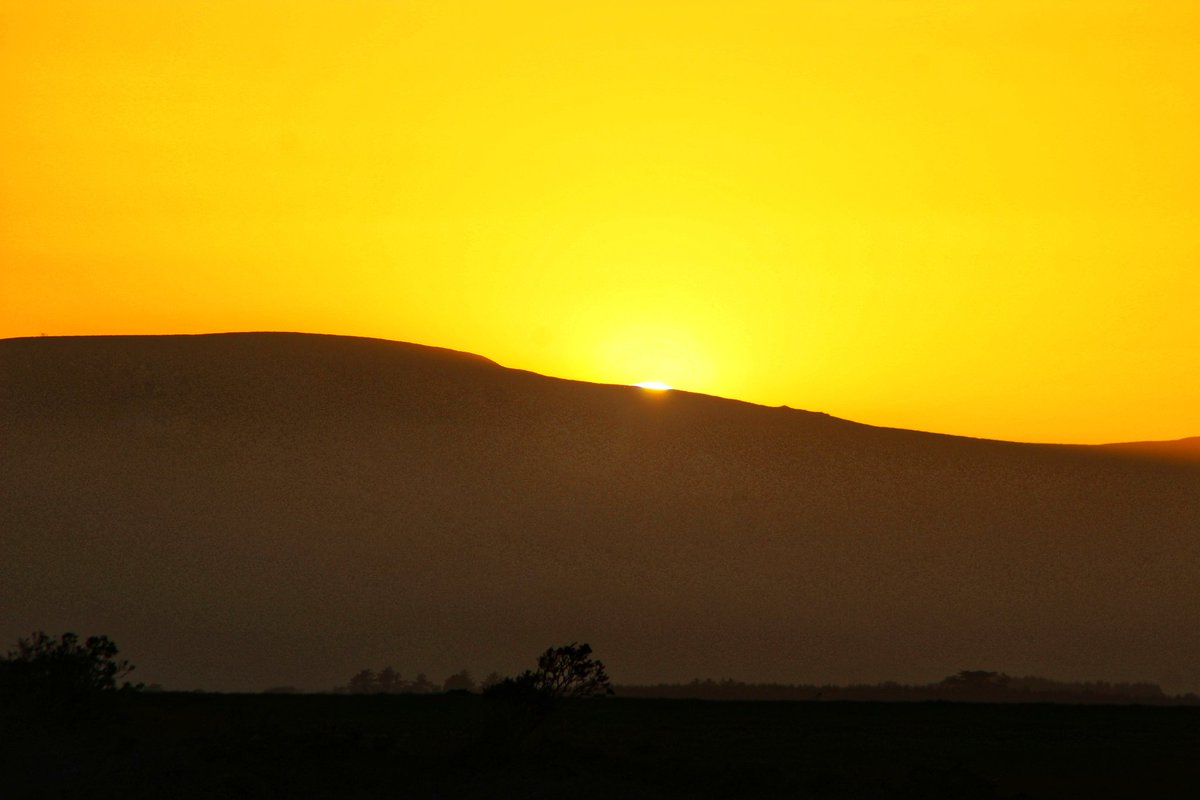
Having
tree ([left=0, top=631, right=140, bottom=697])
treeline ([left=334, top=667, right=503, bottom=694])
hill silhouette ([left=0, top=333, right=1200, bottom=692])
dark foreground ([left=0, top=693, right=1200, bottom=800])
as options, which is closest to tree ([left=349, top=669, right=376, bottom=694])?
treeline ([left=334, top=667, right=503, bottom=694])

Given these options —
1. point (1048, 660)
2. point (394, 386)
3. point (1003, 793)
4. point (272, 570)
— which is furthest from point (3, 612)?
point (1003, 793)

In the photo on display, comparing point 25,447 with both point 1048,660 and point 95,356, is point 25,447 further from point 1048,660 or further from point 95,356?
point 1048,660

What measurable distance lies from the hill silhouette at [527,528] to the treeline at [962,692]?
12.4m

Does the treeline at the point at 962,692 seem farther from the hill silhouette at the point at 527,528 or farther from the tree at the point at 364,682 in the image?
the hill silhouette at the point at 527,528

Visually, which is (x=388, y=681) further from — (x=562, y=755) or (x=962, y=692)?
(x=562, y=755)

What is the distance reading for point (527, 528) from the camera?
117 m

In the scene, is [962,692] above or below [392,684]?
below

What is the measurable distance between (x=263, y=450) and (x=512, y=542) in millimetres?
20546

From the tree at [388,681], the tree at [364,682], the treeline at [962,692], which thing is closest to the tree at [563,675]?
the treeline at [962,692]

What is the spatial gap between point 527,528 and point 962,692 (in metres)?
48.4

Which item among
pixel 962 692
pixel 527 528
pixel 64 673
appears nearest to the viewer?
pixel 64 673

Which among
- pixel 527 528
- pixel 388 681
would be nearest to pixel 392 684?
pixel 388 681

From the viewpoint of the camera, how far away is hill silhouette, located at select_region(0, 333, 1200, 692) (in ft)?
323

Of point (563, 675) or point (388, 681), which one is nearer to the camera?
point (563, 675)
